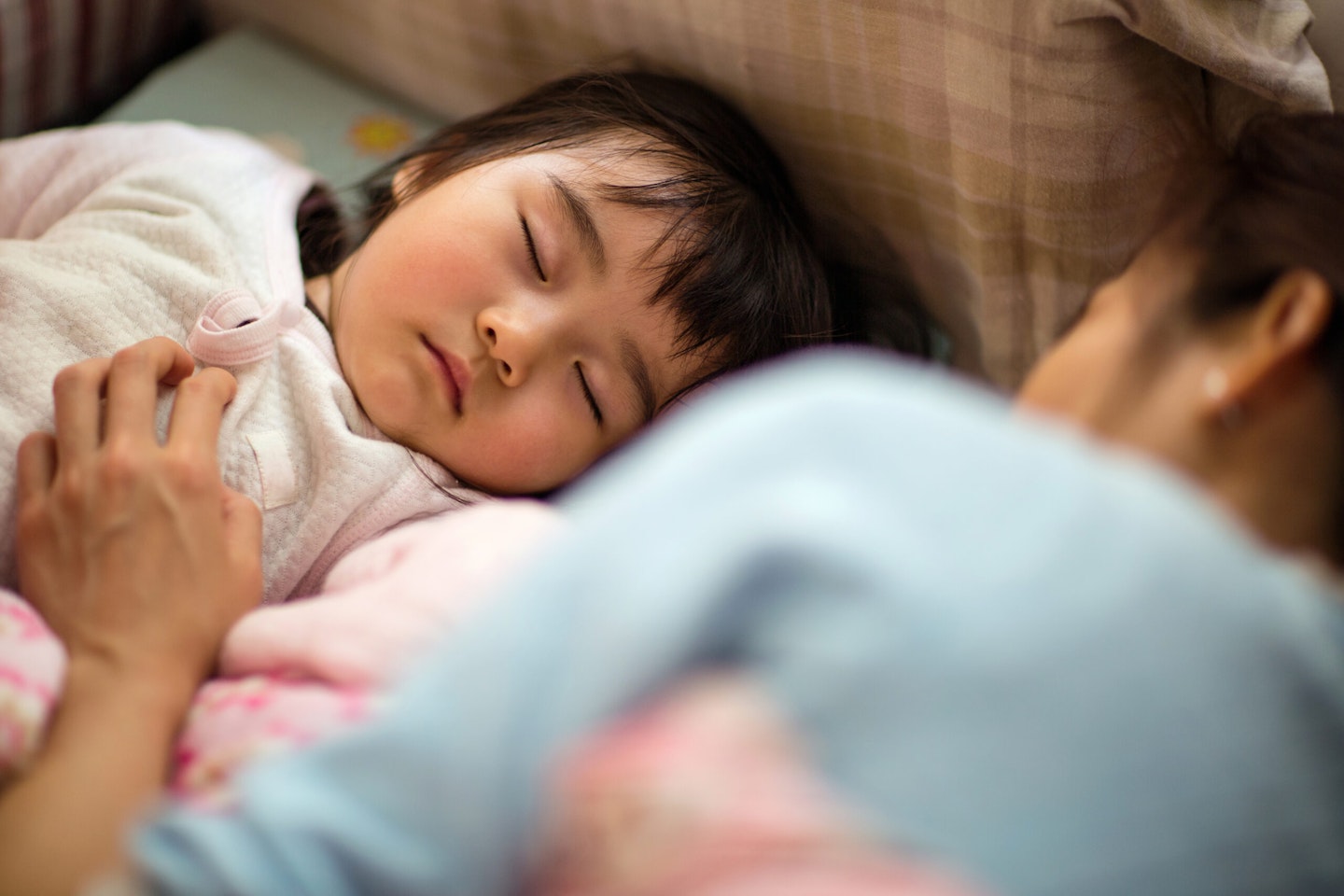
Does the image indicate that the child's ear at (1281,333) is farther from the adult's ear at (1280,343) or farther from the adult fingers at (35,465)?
the adult fingers at (35,465)

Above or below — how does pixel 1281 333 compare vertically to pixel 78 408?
above

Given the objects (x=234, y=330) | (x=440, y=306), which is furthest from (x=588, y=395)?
(x=234, y=330)

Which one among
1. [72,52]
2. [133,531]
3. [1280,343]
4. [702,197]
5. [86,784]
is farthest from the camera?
[72,52]

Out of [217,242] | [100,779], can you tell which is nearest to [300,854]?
[100,779]

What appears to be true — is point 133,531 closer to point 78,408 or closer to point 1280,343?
point 78,408

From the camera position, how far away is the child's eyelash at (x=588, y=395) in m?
1.07

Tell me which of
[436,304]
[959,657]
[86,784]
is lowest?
[86,784]

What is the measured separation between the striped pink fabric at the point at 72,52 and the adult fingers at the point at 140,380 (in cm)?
73

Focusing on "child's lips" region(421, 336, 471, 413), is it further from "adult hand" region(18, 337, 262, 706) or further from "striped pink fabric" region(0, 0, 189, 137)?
"striped pink fabric" region(0, 0, 189, 137)

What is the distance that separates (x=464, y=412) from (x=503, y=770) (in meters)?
0.60

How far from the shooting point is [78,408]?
88cm

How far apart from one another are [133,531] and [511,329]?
38 cm

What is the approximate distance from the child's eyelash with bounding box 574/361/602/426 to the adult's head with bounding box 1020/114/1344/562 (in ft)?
1.61

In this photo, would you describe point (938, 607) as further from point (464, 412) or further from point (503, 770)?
point (464, 412)
